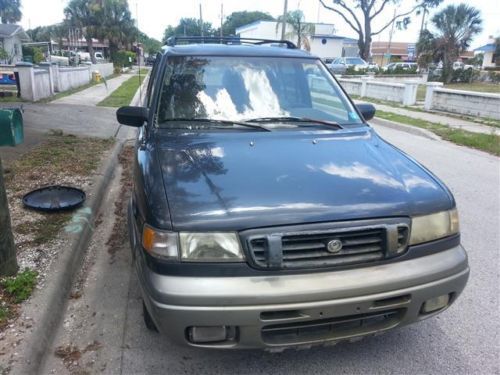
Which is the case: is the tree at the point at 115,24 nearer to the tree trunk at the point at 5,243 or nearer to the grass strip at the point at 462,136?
the grass strip at the point at 462,136

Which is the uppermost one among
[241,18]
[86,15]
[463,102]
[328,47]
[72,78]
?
[241,18]

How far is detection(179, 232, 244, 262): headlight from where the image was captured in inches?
86.0

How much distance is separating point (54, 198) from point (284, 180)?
321 cm

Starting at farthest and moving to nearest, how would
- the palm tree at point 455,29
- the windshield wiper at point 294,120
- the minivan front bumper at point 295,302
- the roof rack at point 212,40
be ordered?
the palm tree at point 455,29
the roof rack at point 212,40
the windshield wiper at point 294,120
the minivan front bumper at point 295,302

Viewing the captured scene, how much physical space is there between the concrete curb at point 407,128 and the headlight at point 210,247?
9285 millimetres

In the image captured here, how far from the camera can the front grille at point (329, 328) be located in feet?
7.42

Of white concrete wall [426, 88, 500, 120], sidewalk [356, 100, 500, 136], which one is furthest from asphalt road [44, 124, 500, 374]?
white concrete wall [426, 88, 500, 120]

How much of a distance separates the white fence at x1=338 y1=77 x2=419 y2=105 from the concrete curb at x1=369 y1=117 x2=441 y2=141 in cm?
357

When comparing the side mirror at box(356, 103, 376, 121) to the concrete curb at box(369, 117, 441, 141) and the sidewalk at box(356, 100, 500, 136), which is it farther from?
the sidewalk at box(356, 100, 500, 136)

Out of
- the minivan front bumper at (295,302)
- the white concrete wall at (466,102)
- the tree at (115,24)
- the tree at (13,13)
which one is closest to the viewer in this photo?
the minivan front bumper at (295,302)

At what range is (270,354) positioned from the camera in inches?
108

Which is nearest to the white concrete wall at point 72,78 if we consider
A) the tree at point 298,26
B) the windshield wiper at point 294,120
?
the windshield wiper at point 294,120

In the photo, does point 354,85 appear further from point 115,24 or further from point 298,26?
point 115,24

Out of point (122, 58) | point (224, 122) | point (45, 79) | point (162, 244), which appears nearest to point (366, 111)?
point (224, 122)
